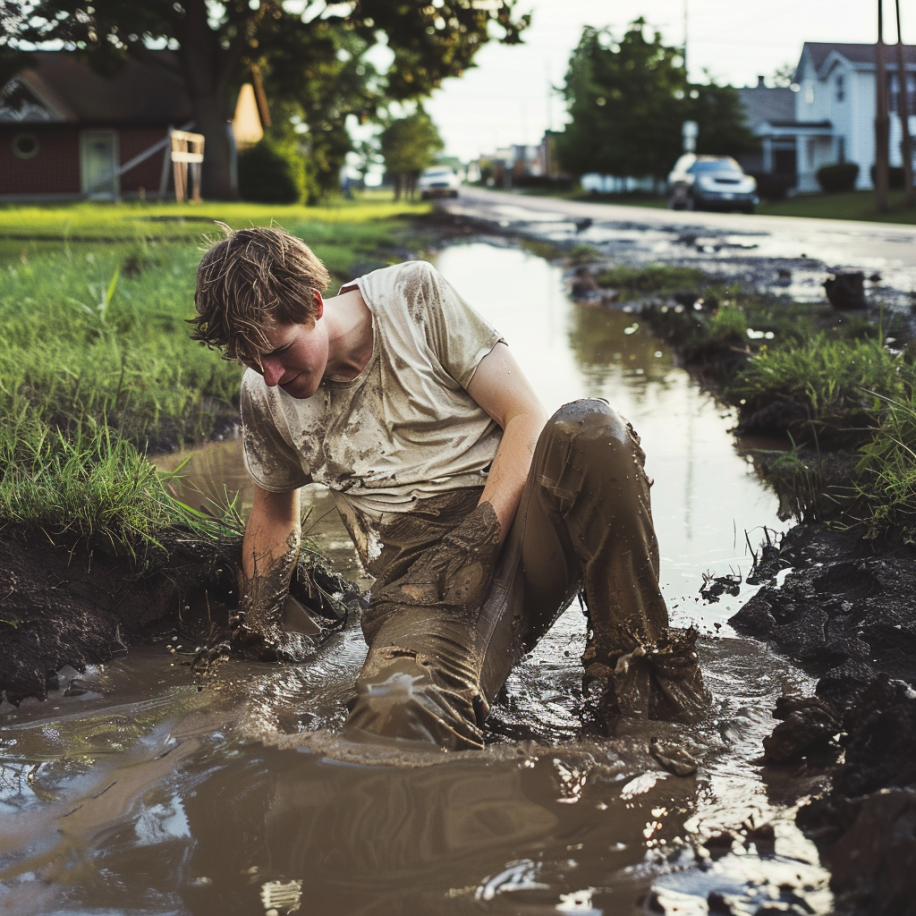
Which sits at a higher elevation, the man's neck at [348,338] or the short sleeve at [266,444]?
the man's neck at [348,338]

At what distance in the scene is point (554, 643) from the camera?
3316 millimetres

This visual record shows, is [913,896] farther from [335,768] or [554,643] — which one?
[554,643]

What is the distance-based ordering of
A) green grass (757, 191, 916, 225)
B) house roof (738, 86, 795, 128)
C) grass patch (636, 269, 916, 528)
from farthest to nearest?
house roof (738, 86, 795, 128) < green grass (757, 191, 916, 225) < grass patch (636, 269, 916, 528)

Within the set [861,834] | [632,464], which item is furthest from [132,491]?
[861,834]

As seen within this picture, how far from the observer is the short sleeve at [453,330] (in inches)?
110

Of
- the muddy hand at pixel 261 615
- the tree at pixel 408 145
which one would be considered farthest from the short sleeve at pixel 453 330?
the tree at pixel 408 145

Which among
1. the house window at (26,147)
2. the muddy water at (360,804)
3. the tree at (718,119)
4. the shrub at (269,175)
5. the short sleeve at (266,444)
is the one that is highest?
the tree at (718,119)

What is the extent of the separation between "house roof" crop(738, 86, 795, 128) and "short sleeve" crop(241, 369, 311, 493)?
5630cm

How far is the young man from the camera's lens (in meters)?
2.49

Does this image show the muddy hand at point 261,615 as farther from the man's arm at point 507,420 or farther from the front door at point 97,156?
the front door at point 97,156

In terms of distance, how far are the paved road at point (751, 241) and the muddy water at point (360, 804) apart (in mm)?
7993

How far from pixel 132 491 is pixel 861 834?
8.42 ft

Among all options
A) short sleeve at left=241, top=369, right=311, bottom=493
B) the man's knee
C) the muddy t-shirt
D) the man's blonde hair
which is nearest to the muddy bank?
short sleeve at left=241, top=369, right=311, bottom=493

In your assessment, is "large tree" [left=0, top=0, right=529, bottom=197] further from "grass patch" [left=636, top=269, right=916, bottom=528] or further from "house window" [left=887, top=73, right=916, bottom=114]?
"house window" [left=887, top=73, right=916, bottom=114]
